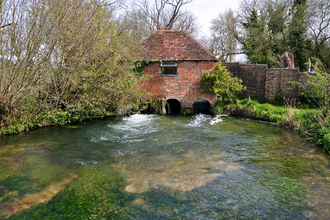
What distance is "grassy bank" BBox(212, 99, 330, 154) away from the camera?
973cm

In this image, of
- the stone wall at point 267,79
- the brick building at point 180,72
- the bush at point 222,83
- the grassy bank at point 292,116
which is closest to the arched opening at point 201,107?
the brick building at point 180,72

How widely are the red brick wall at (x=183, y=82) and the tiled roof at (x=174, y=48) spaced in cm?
52

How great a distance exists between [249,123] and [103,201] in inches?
418

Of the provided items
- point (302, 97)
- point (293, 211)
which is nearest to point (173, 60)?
point (302, 97)

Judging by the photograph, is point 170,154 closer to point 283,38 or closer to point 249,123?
point 249,123

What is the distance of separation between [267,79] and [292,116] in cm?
515

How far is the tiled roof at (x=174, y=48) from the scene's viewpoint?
661 inches

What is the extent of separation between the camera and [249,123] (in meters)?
13.6

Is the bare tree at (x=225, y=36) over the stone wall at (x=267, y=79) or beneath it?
over

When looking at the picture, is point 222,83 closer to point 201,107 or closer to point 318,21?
point 201,107

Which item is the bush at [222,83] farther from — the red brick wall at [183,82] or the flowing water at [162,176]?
the flowing water at [162,176]

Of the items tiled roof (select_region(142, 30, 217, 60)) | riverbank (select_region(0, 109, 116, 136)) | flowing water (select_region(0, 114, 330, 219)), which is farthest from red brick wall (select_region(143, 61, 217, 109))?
flowing water (select_region(0, 114, 330, 219))

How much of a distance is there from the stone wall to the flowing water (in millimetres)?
6173

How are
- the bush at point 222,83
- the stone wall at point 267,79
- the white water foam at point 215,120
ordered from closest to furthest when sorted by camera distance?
1. the white water foam at point 215,120
2. the bush at point 222,83
3. the stone wall at point 267,79
